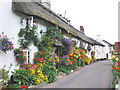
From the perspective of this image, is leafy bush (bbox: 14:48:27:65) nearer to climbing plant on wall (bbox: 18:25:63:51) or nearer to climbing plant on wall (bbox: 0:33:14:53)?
climbing plant on wall (bbox: 18:25:63:51)

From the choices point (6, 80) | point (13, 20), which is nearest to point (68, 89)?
point (6, 80)

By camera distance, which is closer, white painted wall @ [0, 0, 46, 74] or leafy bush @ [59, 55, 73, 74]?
white painted wall @ [0, 0, 46, 74]

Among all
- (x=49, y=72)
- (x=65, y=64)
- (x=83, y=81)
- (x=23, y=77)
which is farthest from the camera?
(x=65, y=64)

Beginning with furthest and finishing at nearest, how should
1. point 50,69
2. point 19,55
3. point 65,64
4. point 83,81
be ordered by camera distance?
point 65,64, point 50,69, point 83,81, point 19,55

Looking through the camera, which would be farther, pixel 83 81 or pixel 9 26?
pixel 83 81

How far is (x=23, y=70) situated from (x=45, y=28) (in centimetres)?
472

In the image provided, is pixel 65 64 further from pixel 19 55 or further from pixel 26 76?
pixel 26 76

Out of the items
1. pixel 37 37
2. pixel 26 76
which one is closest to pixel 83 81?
pixel 26 76

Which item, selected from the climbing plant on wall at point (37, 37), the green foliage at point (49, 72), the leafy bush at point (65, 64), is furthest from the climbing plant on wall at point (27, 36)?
the leafy bush at point (65, 64)

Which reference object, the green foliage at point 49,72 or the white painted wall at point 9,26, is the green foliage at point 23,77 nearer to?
the white painted wall at point 9,26

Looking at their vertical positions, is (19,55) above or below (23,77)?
above

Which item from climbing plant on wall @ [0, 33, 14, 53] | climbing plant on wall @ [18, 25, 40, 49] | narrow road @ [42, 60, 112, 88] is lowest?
narrow road @ [42, 60, 112, 88]

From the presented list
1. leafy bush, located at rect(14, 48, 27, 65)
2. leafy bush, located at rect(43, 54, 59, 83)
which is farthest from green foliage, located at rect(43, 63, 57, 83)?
leafy bush, located at rect(14, 48, 27, 65)

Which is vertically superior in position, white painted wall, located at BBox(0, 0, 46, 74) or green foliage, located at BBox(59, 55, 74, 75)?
white painted wall, located at BBox(0, 0, 46, 74)
